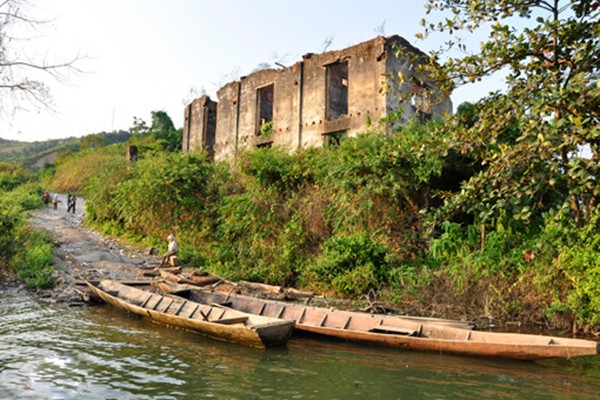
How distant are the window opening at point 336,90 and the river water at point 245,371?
12.7 metres

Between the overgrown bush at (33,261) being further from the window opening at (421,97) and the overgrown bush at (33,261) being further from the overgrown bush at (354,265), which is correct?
the window opening at (421,97)

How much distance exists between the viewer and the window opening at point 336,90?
18727 mm

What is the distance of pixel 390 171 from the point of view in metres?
11.4

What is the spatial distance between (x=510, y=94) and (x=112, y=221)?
692 inches

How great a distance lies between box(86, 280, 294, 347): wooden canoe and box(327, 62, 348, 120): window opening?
11270 millimetres

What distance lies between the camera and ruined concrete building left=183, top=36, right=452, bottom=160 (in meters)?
16.8

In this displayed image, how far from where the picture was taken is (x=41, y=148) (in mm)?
83500

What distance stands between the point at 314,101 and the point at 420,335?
13.3 metres

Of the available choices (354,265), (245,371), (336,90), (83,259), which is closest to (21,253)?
(83,259)

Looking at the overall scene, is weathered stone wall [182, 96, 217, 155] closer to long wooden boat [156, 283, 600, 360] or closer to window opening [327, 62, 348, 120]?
Answer: window opening [327, 62, 348, 120]

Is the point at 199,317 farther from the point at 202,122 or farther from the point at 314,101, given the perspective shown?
the point at 202,122

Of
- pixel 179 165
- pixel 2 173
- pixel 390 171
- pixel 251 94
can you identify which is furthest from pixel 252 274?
pixel 2 173

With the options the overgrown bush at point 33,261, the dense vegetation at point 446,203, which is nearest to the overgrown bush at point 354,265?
the dense vegetation at point 446,203

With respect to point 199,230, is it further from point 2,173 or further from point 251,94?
point 2,173
